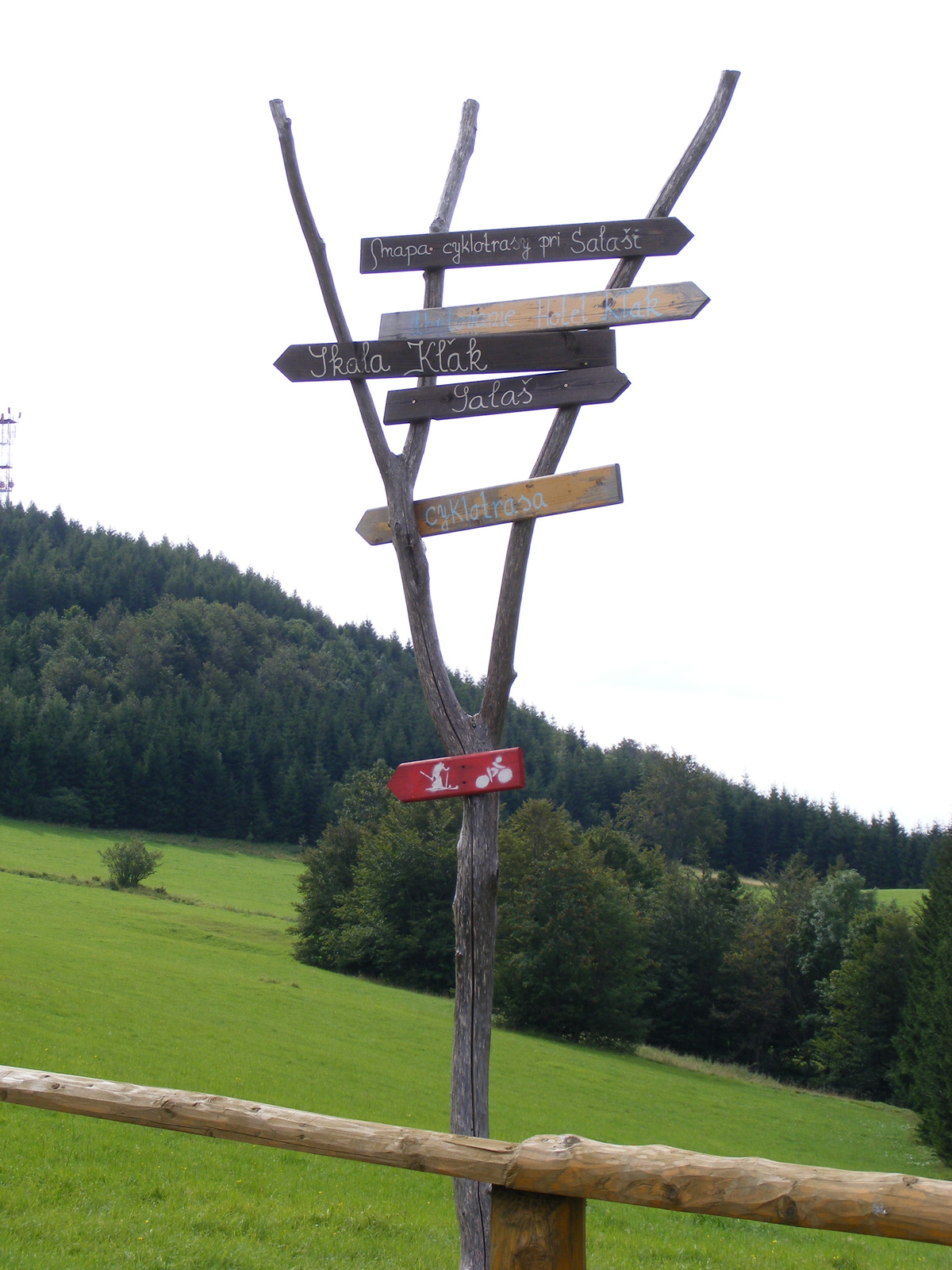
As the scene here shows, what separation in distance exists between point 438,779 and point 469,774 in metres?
0.14

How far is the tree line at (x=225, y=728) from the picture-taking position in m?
72.4

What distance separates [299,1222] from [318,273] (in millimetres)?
6951

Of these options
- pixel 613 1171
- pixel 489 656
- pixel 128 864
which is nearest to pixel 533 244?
pixel 489 656

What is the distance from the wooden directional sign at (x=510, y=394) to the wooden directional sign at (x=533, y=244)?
0.60 metres

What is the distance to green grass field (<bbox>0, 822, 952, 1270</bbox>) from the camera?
7125mm

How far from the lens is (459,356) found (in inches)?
182

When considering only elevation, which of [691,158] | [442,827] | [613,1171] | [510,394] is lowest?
[442,827]

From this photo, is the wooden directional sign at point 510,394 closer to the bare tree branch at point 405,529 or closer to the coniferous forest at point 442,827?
the bare tree branch at point 405,529

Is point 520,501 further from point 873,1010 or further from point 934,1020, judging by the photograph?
point 873,1010

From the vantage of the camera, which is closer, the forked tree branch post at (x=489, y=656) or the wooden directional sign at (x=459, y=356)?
the forked tree branch post at (x=489, y=656)

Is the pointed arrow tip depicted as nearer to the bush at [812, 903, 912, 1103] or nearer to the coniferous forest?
the coniferous forest

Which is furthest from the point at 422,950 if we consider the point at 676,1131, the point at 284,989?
the point at 676,1131

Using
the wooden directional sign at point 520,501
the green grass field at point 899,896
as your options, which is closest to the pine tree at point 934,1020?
the wooden directional sign at point 520,501

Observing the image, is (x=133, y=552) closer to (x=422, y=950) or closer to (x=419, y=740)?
(x=419, y=740)
